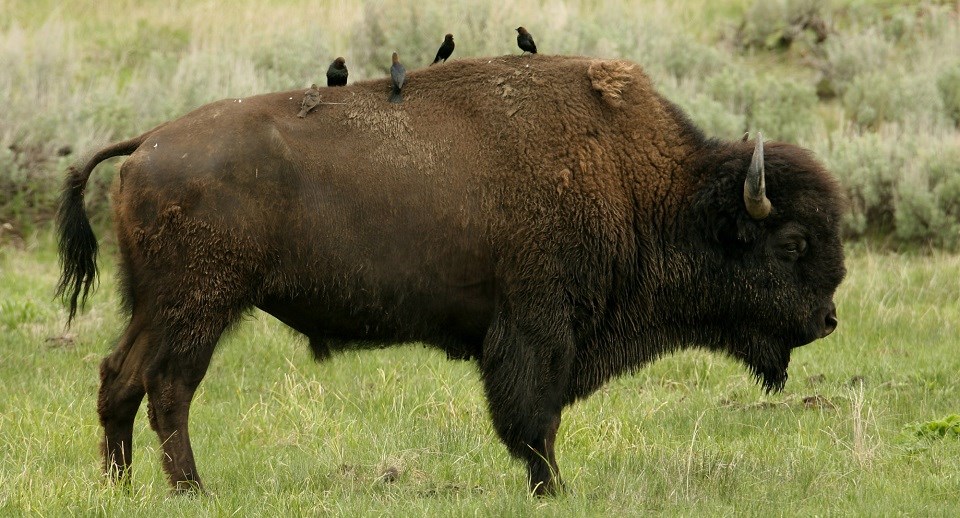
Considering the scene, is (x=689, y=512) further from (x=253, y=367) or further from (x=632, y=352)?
(x=253, y=367)

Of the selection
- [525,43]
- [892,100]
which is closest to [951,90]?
[892,100]

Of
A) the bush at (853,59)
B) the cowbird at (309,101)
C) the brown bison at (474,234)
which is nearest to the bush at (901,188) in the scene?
the bush at (853,59)

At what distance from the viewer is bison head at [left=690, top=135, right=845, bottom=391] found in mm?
6309

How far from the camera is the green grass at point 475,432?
5.90 meters

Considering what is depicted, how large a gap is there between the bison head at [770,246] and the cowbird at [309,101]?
193 centimetres

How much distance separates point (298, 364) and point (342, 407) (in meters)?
1.26

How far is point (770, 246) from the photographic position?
637 centimetres

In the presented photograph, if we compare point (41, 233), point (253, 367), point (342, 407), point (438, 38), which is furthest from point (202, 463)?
point (438, 38)

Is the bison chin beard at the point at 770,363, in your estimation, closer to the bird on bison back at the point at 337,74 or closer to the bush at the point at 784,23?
the bird on bison back at the point at 337,74

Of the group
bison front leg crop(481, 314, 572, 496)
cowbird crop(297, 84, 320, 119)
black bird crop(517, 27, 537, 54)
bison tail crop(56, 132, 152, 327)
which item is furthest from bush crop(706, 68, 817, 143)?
bison tail crop(56, 132, 152, 327)

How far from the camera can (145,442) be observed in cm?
736

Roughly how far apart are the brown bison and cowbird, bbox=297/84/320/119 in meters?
0.04

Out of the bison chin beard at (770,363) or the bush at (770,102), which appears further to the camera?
the bush at (770,102)

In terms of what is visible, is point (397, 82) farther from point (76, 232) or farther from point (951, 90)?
point (951, 90)
